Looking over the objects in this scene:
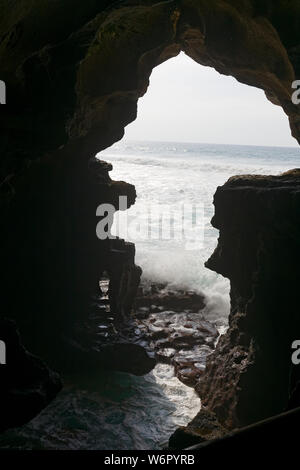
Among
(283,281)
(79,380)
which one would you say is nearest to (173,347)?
(79,380)

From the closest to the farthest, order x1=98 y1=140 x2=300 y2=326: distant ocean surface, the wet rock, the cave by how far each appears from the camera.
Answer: the wet rock, the cave, x1=98 y1=140 x2=300 y2=326: distant ocean surface

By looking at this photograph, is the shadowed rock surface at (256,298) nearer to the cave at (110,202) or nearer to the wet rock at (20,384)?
the cave at (110,202)

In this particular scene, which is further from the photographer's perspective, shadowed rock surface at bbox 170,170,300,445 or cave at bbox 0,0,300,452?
shadowed rock surface at bbox 170,170,300,445

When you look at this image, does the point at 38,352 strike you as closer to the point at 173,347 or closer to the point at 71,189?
the point at 173,347

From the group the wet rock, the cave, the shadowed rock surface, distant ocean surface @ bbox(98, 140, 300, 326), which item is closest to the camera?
the wet rock

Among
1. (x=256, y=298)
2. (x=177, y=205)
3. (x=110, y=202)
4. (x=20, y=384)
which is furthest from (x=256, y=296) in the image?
(x=177, y=205)

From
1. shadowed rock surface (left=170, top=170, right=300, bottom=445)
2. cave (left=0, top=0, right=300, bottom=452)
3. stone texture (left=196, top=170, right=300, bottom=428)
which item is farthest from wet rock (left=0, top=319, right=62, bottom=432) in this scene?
stone texture (left=196, top=170, right=300, bottom=428)

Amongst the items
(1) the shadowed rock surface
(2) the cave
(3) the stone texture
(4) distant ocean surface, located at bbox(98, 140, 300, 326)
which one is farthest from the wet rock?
(4) distant ocean surface, located at bbox(98, 140, 300, 326)

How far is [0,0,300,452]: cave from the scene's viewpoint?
17.2ft

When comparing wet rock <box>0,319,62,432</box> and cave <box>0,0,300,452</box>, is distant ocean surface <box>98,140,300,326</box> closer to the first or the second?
cave <box>0,0,300,452</box>
